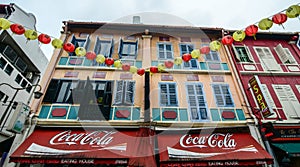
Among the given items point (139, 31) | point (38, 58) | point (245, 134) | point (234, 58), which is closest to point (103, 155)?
point (245, 134)

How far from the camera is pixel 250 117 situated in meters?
6.99

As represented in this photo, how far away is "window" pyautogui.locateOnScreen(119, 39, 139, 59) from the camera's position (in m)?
8.80

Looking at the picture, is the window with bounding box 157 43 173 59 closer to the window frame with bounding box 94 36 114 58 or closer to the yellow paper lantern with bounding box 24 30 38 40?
the window frame with bounding box 94 36 114 58

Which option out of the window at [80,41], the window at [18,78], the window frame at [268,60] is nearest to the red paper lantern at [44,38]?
the window at [80,41]

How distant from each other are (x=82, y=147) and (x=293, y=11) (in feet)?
23.8

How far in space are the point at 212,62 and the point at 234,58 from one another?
1.18 m

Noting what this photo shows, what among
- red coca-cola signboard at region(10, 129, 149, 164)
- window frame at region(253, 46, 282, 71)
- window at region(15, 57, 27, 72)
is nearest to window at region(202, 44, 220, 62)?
window frame at region(253, 46, 282, 71)

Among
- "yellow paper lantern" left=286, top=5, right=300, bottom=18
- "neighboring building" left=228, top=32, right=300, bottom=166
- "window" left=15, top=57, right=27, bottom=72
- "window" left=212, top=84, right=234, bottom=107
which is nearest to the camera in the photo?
"yellow paper lantern" left=286, top=5, right=300, bottom=18

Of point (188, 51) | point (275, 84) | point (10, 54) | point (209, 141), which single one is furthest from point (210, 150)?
point (10, 54)

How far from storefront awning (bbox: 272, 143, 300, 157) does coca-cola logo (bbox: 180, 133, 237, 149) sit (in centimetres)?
171

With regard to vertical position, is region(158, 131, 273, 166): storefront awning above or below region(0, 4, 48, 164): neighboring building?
below

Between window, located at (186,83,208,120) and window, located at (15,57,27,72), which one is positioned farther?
window, located at (15,57,27,72)

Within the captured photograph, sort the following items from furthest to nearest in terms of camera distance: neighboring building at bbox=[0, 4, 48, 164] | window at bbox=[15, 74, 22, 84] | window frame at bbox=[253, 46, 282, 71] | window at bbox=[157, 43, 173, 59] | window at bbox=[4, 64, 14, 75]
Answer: window at bbox=[15, 74, 22, 84] < window at bbox=[4, 64, 14, 75] < neighboring building at bbox=[0, 4, 48, 164] < window at bbox=[157, 43, 173, 59] < window frame at bbox=[253, 46, 282, 71]

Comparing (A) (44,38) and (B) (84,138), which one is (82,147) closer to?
(B) (84,138)
